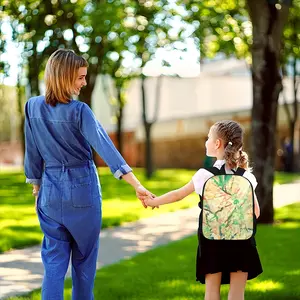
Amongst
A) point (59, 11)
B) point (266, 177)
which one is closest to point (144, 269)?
point (266, 177)

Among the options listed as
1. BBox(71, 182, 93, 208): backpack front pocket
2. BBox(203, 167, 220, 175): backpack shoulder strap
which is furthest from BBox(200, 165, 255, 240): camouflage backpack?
BBox(71, 182, 93, 208): backpack front pocket

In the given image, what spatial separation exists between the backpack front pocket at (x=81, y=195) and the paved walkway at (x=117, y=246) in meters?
2.09

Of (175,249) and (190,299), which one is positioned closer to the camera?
(190,299)

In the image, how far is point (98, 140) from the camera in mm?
4105

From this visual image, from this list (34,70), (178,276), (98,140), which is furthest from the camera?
(34,70)

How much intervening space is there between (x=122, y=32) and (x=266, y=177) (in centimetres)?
740

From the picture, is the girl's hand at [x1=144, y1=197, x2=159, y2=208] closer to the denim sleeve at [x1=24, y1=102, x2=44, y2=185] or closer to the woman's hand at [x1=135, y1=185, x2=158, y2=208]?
the woman's hand at [x1=135, y1=185, x2=158, y2=208]

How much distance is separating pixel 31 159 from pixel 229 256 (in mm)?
1392

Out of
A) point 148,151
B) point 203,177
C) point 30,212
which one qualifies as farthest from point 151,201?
point 148,151

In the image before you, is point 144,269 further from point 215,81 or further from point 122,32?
point 215,81

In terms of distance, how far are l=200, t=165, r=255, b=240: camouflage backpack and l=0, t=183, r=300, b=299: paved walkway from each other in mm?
2520

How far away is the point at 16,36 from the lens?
67.7ft

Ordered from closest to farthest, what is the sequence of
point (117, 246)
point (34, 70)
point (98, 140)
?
point (98, 140), point (117, 246), point (34, 70)

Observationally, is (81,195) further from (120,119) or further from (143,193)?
(120,119)
